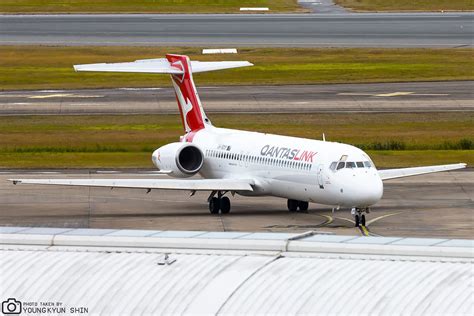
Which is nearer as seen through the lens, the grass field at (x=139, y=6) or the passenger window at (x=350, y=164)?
the passenger window at (x=350, y=164)

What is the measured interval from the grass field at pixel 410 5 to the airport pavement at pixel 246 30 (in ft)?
23.1

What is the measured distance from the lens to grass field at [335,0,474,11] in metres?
150

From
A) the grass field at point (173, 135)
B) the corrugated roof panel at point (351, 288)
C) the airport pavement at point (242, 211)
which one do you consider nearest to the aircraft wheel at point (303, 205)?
the airport pavement at point (242, 211)

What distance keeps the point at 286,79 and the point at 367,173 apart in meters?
52.1

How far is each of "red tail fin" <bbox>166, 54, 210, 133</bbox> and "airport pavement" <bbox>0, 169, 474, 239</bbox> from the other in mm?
3265

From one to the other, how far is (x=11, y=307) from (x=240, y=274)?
4.00 m

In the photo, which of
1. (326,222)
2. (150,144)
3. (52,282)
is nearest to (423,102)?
(150,144)

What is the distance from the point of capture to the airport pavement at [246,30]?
384 ft

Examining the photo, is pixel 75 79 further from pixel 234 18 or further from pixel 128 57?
pixel 234 18

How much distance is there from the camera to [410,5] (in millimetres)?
153500

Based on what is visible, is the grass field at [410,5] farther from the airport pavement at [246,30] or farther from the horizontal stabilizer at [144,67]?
the horizontal stabilizer at [144,67]

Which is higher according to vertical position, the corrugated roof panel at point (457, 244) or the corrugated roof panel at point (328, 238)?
the corrugated roof panel at point (457, 244)

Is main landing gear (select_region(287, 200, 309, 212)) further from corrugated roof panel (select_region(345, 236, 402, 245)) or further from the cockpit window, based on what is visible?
corrugated roof panel (select_region(345, 236, 402, 245))

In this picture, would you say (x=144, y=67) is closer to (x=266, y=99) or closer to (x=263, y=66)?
(x=266, y=99)
